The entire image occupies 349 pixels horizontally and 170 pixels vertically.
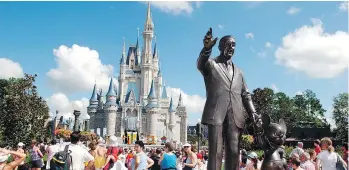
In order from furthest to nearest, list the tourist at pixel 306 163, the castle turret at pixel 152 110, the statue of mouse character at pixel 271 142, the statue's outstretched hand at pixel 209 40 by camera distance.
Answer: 1. the castle turret at pixel 152 110
2. the tourist at pixel 306 163
3. the statue of mouse character at pixel 271 142
4. the statue's outstretched hand at pixel 209 40

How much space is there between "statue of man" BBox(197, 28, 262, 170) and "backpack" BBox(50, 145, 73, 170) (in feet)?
9.09

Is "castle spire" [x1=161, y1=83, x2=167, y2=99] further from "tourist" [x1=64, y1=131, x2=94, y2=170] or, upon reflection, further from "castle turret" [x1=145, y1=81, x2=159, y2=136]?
"tourist" [x1=64, y1=131, x2=94, y2=170]

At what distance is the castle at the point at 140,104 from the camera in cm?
10588

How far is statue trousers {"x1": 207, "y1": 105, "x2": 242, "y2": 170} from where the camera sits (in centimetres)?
557

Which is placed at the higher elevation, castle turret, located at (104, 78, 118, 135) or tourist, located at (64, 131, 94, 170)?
castle turret, located at (104, 78, 118, 135)

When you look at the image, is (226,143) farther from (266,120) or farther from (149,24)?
(149,24)

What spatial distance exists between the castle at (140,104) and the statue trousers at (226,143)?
9513 cm

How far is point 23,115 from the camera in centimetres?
2888

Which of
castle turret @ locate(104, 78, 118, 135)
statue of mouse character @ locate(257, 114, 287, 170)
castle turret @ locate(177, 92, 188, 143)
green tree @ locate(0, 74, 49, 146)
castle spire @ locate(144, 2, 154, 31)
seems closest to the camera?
statue of mouse character @ locate(257, 114, 287, 170)

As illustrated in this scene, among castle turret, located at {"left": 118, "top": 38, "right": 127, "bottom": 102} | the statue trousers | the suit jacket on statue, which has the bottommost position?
the statue trousers

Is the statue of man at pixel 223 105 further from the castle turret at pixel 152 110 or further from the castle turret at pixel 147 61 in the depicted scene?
the castle turret at pixel 147 61

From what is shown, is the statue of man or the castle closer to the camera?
the statue of man

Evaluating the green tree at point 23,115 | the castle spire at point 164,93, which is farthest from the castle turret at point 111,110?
the green tree at point 23,115

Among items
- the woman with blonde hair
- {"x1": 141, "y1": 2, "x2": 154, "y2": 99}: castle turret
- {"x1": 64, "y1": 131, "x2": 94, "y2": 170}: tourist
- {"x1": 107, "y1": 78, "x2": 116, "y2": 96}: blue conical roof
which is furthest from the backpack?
{"x1": 141, "y1": 2, "x2": 154, "y2": 99}: castle turret
